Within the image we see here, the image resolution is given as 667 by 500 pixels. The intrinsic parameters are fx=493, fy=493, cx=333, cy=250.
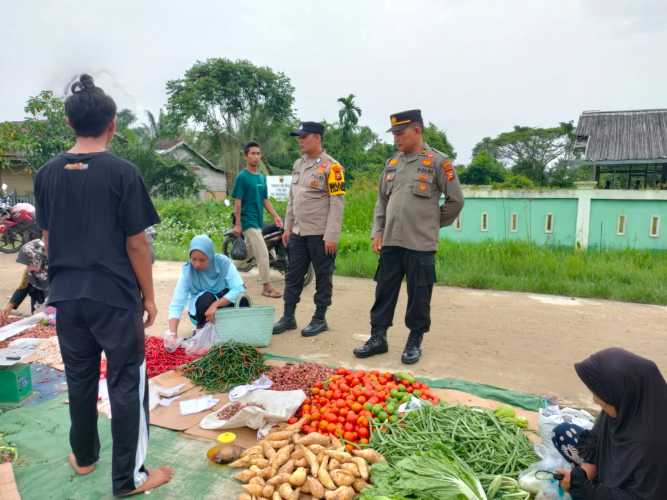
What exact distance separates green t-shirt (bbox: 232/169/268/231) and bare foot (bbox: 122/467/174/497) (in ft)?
12.4

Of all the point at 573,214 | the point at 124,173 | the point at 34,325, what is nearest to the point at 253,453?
the point at 124,173

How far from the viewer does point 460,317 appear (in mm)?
5461

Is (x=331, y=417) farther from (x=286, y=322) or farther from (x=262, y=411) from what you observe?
(x=286, y=322)

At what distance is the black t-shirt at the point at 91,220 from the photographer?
2096 mm

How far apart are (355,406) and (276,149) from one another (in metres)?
30.1

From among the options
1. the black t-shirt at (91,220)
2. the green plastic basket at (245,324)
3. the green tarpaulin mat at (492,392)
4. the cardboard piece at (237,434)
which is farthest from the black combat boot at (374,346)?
the black t-shirt at (91,220)

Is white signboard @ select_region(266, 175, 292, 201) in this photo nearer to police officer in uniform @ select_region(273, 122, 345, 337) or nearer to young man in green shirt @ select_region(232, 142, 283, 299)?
young man in green shirt @ select_region(232, 142, 283, 299)

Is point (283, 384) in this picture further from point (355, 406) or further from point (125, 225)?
point (125, 225)

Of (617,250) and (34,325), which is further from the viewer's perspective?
(617,250)

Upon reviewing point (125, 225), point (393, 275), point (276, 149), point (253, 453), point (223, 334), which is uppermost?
point (276, 149)

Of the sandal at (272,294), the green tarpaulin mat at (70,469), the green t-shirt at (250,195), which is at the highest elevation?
the green t-shirt at (250,195)

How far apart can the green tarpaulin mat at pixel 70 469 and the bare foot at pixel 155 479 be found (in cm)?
3

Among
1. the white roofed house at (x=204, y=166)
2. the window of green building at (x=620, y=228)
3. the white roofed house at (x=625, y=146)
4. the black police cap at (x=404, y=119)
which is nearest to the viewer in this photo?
the black police cap at (x=404, y=119)

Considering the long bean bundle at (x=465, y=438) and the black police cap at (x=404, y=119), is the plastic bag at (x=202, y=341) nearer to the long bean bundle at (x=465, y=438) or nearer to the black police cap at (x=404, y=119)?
the long bean bundle at (x=465, y=438)
